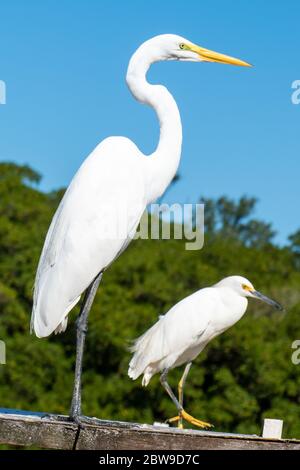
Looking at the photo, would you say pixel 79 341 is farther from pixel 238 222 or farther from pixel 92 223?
pixel 238 222

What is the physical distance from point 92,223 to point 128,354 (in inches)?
430

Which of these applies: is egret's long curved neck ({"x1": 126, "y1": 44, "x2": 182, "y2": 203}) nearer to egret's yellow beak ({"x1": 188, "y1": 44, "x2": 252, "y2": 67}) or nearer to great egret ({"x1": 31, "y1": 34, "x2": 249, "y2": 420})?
great egret ({"x1": 31, "y1": 34, "x2": 249, "y2": 420})

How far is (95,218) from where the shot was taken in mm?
4832

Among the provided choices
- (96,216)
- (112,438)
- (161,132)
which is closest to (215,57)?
(161,132)

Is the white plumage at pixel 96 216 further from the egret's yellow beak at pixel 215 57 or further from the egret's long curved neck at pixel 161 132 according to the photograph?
the egret's yellow beak at pixel 215 57

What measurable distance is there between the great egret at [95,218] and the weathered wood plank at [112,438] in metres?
0.76

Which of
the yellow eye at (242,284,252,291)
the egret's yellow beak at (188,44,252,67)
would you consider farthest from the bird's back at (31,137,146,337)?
the yellow eye at (242,284,252,291)

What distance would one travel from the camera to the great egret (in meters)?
4.73

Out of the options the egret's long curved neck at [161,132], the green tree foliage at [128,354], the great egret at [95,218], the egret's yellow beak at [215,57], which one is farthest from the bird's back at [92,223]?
the green tree foliage at [128,354]

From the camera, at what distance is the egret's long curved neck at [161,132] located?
16.3 feet

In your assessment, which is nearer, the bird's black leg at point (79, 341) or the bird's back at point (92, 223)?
the bird's black leg at point (79, 341)
